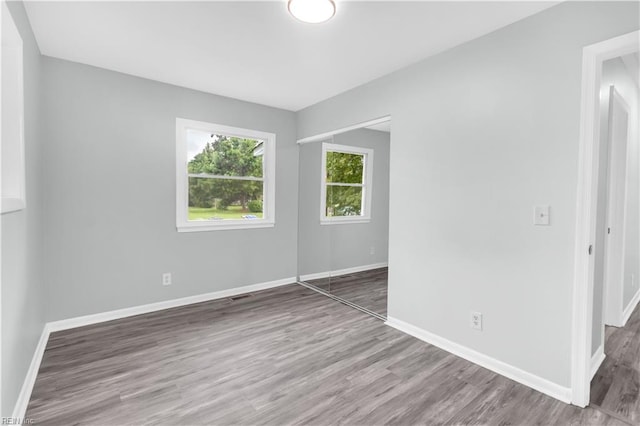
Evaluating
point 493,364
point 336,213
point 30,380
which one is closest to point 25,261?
point 30,380

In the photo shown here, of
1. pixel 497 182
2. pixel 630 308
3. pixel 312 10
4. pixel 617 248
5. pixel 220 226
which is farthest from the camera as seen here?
pixel 220 226

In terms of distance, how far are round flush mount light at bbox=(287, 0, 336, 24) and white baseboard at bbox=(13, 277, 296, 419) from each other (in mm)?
2847

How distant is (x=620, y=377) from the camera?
225 centimetres

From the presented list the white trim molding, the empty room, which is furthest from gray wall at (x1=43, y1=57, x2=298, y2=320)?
the white trim molding

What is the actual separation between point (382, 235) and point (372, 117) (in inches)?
51.8

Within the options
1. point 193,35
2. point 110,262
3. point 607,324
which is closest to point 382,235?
point 607,324

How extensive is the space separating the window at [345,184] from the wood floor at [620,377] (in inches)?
97.1

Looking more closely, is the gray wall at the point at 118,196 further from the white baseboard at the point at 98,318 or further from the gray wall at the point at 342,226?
the gray wall at the point at 342,226

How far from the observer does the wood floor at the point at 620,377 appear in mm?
1944

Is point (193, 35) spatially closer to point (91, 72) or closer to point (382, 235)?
point (91, 72)

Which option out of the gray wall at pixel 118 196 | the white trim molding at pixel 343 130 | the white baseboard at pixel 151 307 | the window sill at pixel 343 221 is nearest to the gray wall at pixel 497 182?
the white trim molding at pixel 343 130

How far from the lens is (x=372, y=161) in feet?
12.7

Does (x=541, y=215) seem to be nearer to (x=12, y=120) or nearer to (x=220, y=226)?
(x=220, y=226)

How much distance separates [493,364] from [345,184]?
2.51 m
